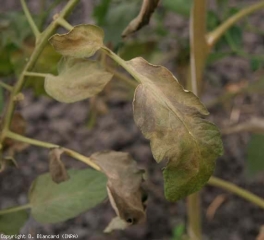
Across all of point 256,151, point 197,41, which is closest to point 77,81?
point 197,41

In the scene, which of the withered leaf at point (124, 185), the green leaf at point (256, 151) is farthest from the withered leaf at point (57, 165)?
the green leaf at point (256, 151)

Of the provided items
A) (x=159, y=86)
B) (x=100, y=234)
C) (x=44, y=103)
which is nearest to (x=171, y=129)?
(x=159, y=86)

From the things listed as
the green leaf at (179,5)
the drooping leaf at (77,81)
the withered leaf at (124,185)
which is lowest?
the withered leaf at (124,185)

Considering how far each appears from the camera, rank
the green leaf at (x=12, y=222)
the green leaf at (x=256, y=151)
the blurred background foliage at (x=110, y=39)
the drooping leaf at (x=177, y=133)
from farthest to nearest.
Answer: the green leaf at (x=256, y=151)
the blurred background foliage at (x=110, y=39)
the green leaf at (x=12, y=222)
the drooping leaf at (x=177, y=133)

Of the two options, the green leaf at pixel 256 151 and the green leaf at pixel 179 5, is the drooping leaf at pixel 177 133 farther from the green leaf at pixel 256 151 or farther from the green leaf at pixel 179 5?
the green leaf at pixel 256 151

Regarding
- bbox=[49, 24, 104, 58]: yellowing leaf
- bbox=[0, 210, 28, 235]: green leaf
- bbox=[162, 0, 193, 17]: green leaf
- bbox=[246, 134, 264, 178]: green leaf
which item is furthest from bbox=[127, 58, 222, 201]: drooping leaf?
bbox=[246, 134, 264, 178]: green leaf

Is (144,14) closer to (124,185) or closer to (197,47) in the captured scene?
(124,185)

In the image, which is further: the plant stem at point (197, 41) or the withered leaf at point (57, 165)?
the plant stem at point (197, 41)
